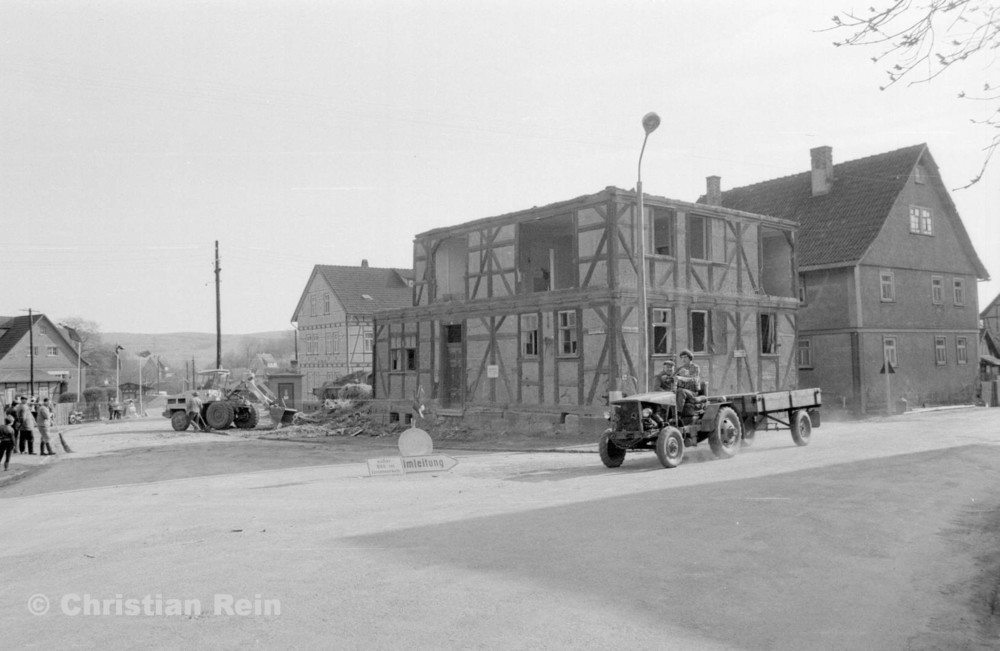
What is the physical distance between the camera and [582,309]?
2288 centimetres

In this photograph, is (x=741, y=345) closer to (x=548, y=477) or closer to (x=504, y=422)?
(x=504, y=422)

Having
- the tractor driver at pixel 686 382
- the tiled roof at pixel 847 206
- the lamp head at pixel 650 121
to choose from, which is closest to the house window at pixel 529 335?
the lamp head at pixel 650 121

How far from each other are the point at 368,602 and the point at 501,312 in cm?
1934

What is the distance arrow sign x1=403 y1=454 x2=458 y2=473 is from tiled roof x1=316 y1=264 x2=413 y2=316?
39.5 m

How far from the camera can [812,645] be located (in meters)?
5.33

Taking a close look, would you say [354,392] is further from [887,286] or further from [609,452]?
[609,452]

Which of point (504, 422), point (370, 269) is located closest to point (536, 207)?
point (504, 422)

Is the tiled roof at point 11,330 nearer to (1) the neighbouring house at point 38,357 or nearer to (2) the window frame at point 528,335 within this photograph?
(1) the neighbouring house at point 38,357

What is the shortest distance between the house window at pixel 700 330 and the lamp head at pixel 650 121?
7.76 meters

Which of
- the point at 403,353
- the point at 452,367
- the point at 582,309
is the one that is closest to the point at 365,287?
the point at 403,353

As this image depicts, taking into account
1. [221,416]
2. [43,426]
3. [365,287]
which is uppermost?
[365,287]

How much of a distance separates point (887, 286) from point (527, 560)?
29.5 meters

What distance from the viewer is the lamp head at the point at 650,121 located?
1806 centimetres

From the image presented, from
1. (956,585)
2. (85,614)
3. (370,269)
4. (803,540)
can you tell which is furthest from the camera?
(370,269)
